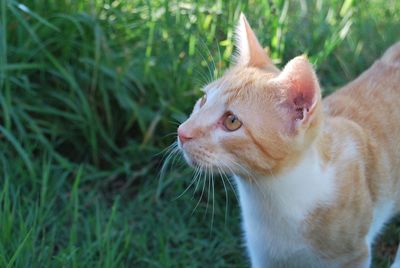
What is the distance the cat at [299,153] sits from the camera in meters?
2.10

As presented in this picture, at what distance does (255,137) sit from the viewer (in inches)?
82.4

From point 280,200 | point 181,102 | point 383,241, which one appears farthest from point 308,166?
point 181,102

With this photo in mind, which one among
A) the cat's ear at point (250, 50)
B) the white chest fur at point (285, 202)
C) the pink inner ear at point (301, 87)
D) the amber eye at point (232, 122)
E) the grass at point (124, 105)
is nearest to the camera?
the pink inner ear at point (301, 87)

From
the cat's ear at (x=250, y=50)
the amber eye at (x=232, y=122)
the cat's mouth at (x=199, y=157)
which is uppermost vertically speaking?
the cat's ear at (x=250, y=50)

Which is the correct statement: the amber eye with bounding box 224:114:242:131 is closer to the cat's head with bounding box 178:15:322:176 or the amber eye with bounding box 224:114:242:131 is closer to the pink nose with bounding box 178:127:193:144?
the cat's head with bounding box 178:15:322:176

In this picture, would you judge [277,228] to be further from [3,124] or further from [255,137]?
[3,124]

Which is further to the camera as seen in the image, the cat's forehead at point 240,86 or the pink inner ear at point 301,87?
the cat's forehead at point 240,86

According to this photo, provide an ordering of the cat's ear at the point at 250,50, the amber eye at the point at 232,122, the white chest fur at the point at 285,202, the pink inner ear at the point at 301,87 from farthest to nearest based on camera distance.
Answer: the cat's ear at the point at 250,50 → the white chest fur at the point at 285,202 → the amber eye at the point at 232,122 → the pink inner ear at the point at 301,87

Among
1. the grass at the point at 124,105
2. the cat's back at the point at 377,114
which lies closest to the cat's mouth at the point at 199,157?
the cat's back at the point at 377,114

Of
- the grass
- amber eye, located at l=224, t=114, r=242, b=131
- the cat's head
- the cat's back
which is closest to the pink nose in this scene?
the cat's head

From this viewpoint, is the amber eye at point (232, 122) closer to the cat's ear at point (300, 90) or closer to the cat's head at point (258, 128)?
the cat's head at point (258, 128)

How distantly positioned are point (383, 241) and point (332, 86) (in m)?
0.90

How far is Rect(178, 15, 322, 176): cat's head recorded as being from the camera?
81.9 inches

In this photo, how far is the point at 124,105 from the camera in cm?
332
